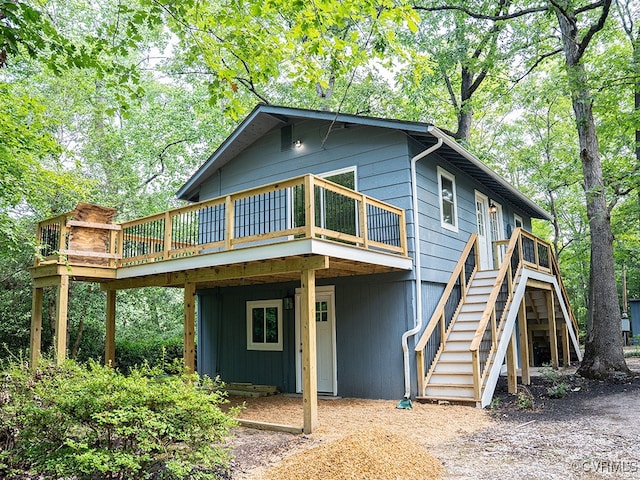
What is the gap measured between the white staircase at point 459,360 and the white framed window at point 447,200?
1.64 meters

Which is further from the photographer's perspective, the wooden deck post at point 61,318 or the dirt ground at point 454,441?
the wooden deck post at point 61,318

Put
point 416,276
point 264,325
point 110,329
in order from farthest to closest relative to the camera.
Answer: point 264,325 → point 110,329 → point 416,276

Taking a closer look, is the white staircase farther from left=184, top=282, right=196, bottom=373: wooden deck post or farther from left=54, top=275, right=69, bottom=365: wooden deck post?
left=54, top=275, right=69, bottom=365: wooden deck post

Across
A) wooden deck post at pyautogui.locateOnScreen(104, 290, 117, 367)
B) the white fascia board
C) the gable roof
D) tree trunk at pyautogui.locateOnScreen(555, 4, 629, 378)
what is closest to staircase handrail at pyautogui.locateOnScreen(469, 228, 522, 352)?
the white fascia board

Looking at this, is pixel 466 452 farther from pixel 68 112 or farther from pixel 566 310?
pixel 68 112

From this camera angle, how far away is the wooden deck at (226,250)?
7199 millimetres

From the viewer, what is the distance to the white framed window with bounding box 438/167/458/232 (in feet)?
35.7

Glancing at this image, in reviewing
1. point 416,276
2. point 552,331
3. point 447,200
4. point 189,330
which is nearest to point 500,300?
point 416,276

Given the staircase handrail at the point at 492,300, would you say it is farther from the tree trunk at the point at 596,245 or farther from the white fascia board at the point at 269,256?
the tree trunk at the point at 596,245

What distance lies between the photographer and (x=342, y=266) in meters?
8.45

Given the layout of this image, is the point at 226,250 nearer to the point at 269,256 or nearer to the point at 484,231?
the point at 269,256

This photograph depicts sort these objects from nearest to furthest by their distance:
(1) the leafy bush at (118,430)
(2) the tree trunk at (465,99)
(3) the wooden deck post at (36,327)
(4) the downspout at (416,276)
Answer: (1) the leafy bush at (118,430) < (4) the downspout at (416,276) < (3) the wooden deck post at (36,327) < (2) the tree trunk at (465,99)

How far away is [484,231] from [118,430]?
1119 cm

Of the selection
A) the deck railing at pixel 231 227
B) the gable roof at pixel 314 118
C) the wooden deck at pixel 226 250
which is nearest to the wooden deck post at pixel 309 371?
the wooden deck at pixel 226 250
